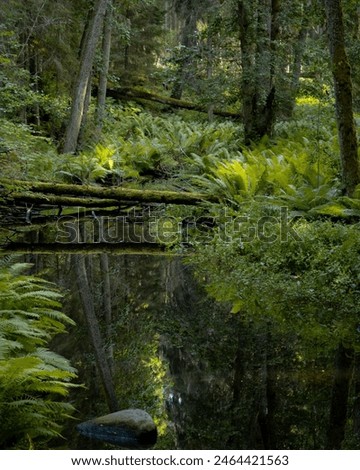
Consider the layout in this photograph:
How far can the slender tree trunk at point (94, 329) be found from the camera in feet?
16.0

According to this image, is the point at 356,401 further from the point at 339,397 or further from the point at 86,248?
the point at 86,248

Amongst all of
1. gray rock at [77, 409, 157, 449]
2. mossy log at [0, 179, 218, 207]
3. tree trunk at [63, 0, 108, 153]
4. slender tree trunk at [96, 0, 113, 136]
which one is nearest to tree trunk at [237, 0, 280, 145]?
tree trunk at [63, 0, 108, 153]

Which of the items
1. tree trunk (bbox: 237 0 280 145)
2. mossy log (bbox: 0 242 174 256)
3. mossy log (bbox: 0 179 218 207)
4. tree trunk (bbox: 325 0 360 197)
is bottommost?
mossy log (bbox: 0 242 174 256)

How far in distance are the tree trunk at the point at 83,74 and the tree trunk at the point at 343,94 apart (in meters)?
9.68

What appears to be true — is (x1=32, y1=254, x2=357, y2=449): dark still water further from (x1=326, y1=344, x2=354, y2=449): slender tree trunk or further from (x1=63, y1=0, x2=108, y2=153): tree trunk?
(x1=63, y1=0, x2=108, y2=153): tree trunk

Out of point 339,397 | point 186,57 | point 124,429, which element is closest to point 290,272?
point 339,397

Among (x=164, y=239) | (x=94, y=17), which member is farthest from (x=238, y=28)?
(x=164, y=239)

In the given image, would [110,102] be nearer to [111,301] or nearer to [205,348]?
[111,301]

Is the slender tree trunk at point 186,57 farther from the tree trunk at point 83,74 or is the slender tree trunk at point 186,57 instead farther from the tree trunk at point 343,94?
the tree trunk at point 343,94

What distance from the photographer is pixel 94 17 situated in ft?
54.9

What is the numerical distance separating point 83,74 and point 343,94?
10171mm

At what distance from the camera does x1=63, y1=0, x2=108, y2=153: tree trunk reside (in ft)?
55.2

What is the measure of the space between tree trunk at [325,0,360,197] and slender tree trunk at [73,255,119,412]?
14.0ft
